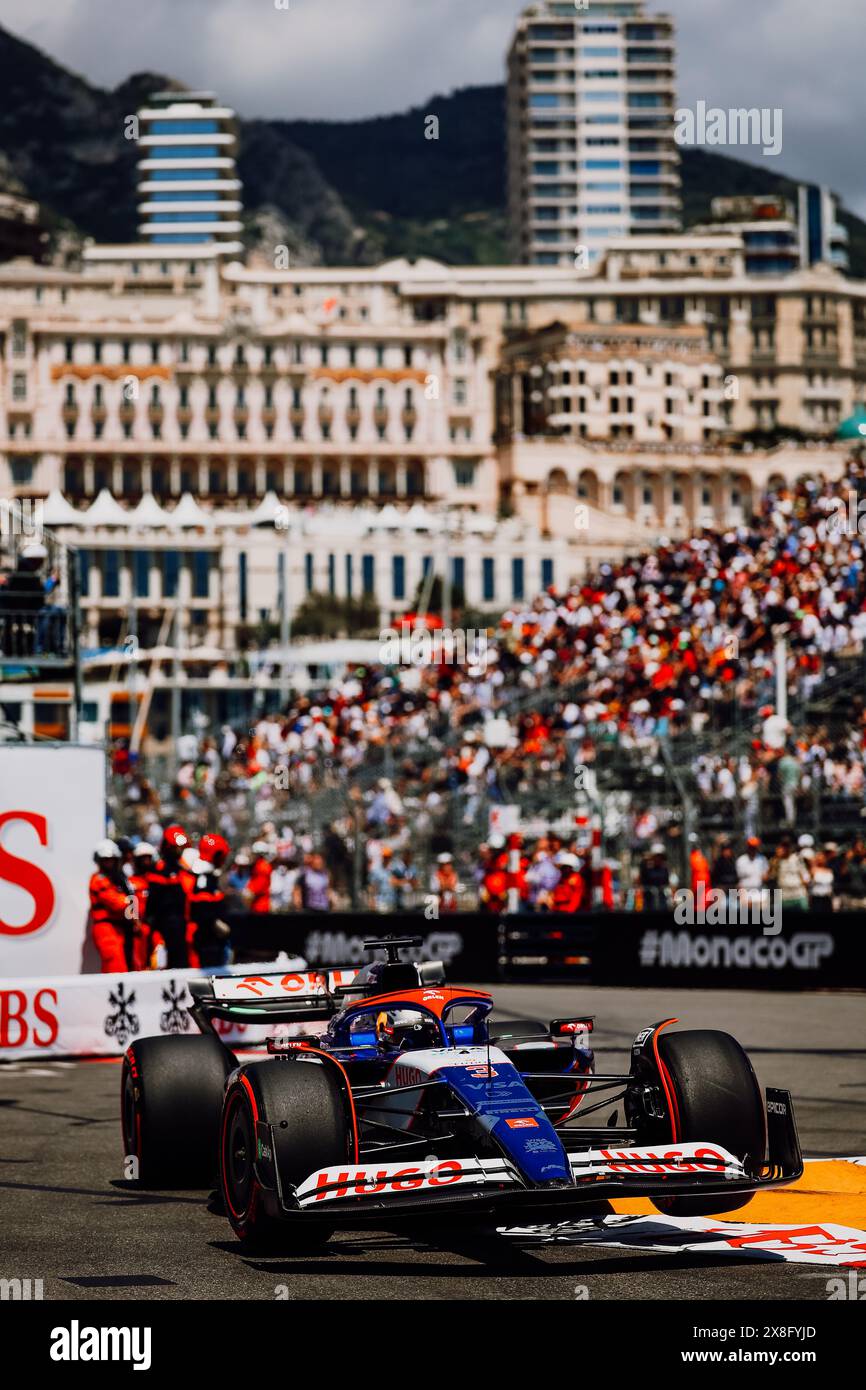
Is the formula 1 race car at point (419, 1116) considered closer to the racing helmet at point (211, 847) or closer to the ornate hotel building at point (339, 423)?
the racing helmet at point (211, 847)

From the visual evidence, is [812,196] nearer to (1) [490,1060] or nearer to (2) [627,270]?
(2) [627,270]

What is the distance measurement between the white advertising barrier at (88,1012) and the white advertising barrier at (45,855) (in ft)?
3.69

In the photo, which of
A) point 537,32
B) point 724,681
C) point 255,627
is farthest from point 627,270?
point 724,681

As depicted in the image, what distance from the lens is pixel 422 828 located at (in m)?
26.9

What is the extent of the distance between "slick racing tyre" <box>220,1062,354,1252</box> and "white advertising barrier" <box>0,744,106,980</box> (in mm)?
8837

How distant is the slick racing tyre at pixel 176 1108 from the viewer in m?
9.73

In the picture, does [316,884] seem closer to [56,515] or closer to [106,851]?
[106,851]

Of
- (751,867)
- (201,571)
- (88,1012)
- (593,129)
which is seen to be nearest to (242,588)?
(201,571)

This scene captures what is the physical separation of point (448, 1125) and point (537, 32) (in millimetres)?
182524

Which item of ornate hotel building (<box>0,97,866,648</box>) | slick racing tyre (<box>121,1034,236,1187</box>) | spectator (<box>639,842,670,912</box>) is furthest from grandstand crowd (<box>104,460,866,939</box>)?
ornate hotel building (<box>0,97,866,648</box>)

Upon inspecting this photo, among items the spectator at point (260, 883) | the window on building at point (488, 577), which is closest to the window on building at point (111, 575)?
the window on building at point (488, 577)

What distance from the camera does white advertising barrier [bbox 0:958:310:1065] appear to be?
15.7 m

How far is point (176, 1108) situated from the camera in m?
9.73

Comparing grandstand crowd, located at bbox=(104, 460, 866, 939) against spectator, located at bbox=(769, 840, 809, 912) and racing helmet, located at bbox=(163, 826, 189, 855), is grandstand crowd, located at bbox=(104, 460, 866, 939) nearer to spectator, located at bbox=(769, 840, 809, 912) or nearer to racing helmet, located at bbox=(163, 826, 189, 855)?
spectator, located at bbox=(769, 840, 809, 912)
